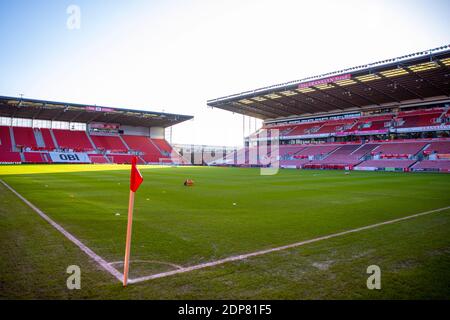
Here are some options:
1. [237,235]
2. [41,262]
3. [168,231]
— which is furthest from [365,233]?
[41,262]

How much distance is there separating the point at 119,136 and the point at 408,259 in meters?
87.3

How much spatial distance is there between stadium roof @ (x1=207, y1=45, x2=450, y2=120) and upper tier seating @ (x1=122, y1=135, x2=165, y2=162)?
24370mm

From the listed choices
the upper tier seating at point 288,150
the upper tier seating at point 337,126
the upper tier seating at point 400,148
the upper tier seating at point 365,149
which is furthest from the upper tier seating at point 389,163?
Answer: the upper tier seating at point 288,150

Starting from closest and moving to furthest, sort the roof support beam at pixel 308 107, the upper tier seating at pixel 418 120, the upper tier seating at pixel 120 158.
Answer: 1. the upper tier seating at pixel 418 120
2. the roof support beam at pixel 308 107
3. the upper tier seating at pixel 120 158

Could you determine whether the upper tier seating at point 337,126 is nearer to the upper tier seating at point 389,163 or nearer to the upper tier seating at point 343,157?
the upper tier seating at point 343,157

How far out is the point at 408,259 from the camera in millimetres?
5938

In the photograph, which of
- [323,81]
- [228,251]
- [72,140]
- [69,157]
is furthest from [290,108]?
[228,251]

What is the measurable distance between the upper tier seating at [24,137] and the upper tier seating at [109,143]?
13688 millimetres

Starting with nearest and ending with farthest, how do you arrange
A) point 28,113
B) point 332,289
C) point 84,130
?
point 332,289
point 28,113
point 84,130

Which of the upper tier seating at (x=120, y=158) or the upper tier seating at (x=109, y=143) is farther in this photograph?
the upper tier seating at (x=109, y=143)

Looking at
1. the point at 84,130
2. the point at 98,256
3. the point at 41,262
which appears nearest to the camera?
the point at 41,262


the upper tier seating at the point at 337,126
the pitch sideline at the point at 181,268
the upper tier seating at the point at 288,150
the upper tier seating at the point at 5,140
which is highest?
the upper tier seating at the point at 337,126

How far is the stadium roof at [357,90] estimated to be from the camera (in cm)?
4175
